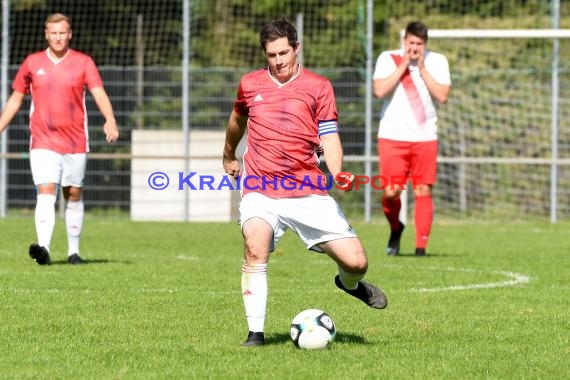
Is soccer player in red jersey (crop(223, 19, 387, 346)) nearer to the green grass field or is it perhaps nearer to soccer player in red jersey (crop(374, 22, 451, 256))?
the green grass field

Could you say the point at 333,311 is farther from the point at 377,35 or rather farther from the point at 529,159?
the point at 377,35

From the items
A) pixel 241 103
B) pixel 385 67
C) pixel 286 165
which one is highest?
pixel 385 67

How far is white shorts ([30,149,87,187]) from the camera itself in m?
11.9

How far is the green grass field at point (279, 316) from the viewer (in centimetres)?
635

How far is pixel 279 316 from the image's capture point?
8.36m

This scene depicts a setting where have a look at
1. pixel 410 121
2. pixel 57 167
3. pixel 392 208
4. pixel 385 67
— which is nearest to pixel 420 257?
pixel 392 208

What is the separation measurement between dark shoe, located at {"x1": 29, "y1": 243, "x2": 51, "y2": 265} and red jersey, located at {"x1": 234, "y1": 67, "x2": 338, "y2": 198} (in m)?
4.61

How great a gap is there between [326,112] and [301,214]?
59cm

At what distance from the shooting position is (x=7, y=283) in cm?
1009

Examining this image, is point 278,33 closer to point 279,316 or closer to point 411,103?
point 279,316

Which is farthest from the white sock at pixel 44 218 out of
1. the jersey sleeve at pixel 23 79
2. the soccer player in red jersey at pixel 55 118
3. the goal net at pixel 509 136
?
the goal net at pixel 509 136

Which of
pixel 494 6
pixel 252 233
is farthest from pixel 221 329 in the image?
pixel 494 6

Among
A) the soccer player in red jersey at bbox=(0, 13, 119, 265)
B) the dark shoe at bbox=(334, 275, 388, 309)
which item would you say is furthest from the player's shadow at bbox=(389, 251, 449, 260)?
the dark shoe at bbox=(334, 275, 388, 309)

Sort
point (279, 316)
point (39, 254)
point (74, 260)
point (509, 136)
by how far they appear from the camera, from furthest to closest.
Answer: point (509, 136) → point (74, 260) → point (39, 254) → point (279, 316)
